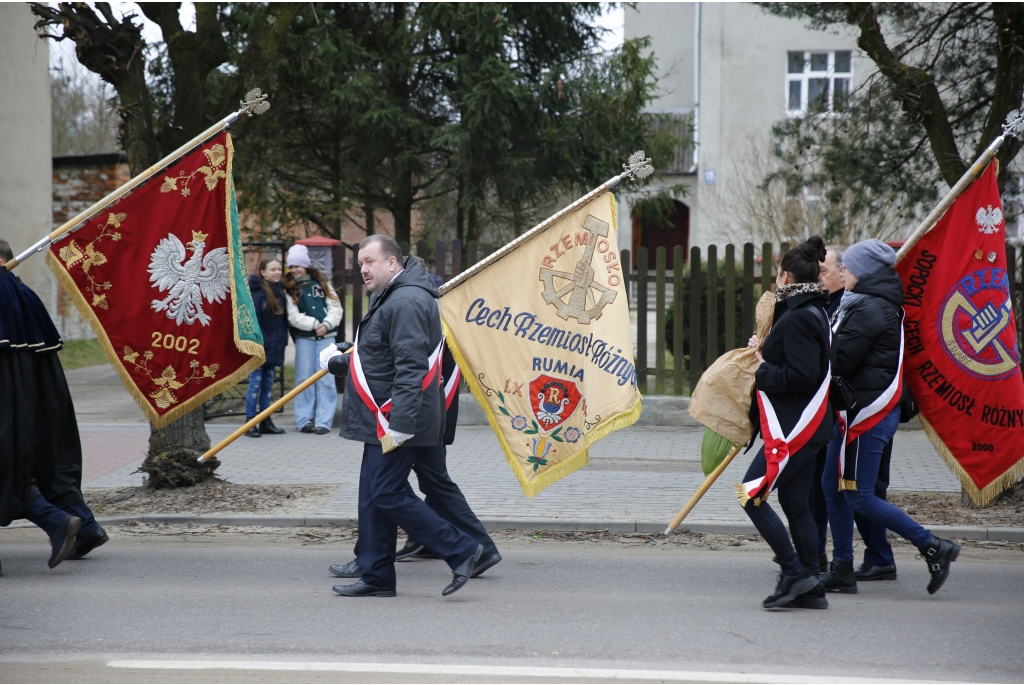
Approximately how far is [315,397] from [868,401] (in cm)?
712

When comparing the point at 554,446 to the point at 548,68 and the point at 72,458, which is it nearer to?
the point at 72,458

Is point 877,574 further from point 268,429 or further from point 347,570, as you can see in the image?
point 268,429

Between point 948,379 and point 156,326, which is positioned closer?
point 948,379

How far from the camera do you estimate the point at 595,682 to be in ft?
13.2

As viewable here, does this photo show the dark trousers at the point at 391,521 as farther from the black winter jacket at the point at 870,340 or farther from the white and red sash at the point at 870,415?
the black winter jacket at the point at 870,340

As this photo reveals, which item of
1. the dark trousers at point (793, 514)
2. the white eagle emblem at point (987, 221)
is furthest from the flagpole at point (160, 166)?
the white eagle emblem at point (987, 221)

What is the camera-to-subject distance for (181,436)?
8094mm

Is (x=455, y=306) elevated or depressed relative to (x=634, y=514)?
elevated

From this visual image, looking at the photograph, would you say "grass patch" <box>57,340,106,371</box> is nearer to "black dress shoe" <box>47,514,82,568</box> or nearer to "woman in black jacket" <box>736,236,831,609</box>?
"black dress shoe" <box>47,514,82,568</box>

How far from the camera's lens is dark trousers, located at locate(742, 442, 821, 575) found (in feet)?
16.2

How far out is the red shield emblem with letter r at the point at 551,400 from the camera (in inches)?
244

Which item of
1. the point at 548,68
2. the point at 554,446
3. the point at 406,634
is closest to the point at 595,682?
the point at 406,634

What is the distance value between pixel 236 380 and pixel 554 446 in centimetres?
238

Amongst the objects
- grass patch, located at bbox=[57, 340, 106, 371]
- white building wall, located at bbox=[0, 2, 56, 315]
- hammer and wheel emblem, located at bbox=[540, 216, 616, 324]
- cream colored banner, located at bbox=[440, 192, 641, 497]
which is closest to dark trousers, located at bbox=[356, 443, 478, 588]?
cream colored banner, located at bbox=[440, 192, 641, 497]
